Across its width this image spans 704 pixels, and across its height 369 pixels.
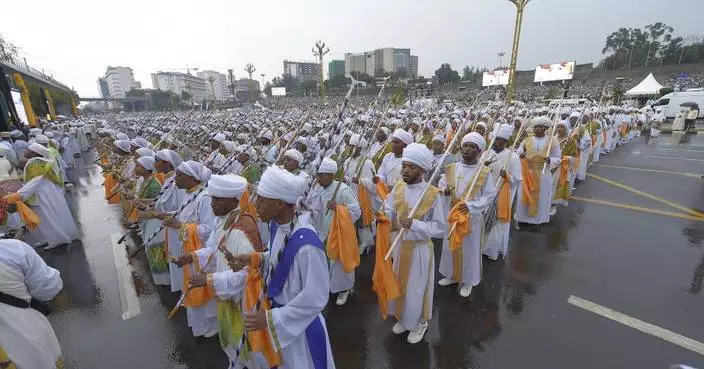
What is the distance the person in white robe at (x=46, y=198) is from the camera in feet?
20.2

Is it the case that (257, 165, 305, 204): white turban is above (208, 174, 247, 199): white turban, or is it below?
above

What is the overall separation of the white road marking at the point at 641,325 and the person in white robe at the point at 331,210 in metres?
3.07

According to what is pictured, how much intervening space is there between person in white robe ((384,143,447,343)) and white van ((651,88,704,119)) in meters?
32.0

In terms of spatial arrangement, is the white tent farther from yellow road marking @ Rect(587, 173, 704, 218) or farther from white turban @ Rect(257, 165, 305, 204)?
white turban @ Rect(257, 165, 305, 204)

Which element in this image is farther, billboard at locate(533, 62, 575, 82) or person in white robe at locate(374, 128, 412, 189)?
billboard at locate(533, 62, 575, 82)

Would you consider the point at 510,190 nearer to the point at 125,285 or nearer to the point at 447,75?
the point at 125,285

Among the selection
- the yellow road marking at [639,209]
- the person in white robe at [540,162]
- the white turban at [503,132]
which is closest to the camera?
the white turban at [503,132]

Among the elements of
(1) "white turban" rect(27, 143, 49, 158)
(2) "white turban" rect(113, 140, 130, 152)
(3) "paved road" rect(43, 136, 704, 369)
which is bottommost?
(3) "paved road" rect(43, 136, 704, 369)

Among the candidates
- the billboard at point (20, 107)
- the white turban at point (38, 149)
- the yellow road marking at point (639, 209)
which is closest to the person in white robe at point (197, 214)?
the white turban at point (38, 149)

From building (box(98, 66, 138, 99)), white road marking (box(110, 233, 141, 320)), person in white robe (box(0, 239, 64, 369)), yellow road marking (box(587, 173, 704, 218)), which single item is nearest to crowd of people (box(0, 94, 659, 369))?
person in white robe (box(0, 239, 64, 369))

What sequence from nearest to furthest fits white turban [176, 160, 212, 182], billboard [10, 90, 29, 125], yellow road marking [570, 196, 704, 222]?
1. white turban [176, 160, 212, 182]
2. yellow road marking [570, 196, 704, 222]
3. billboard [10, 90, 29, 125]

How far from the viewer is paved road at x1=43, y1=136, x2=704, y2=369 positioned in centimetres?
371

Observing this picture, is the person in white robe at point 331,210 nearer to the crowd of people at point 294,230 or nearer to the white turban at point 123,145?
the crowd of people at point 294,230

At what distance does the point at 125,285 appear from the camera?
217 inches
